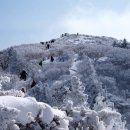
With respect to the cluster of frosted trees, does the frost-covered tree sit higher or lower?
lower

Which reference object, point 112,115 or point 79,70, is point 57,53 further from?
point 112,115

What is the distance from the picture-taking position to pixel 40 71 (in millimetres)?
119688

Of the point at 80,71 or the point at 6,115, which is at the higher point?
the point at 6,115

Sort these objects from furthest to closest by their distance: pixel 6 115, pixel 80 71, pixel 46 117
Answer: pixel 80 71 < pixel 46 117 < pixel 6 115

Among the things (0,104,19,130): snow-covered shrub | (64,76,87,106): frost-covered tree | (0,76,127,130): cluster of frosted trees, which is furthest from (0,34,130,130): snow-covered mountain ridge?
(0,104,19,130): snow-covered shrub

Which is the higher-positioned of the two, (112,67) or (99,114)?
(99,114)

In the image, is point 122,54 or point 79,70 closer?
point 79,70

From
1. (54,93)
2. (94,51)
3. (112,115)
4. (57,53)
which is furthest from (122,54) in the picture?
(112,115)

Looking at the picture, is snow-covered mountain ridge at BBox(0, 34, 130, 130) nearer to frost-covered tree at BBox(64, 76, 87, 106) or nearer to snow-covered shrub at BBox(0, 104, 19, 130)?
frost-covered tree at BBox(64, 76, 87, 106)

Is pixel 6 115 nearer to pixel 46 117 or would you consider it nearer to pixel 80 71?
pixel 46 117

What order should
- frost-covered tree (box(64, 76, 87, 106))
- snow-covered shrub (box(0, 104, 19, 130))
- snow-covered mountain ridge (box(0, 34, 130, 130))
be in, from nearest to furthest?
snow-covered shrub (box(0, 104, 19, 130)) → frost-covered tree (box(64, 76, 87, 106)) → snow-covered mountain ridge (box(0, 34, 130, 130))

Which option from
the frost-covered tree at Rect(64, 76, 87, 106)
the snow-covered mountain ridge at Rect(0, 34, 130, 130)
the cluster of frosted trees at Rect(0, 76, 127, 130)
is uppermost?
the cluster of frosted trees at Rect(0, 76, 127, 130)

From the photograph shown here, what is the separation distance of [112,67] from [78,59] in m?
10.4

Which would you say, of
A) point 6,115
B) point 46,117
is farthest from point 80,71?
point 6,115
